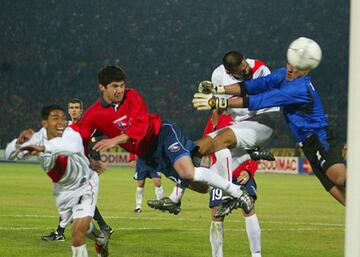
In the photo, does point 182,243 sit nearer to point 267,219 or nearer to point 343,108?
point 267,219

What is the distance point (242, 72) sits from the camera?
9672mm

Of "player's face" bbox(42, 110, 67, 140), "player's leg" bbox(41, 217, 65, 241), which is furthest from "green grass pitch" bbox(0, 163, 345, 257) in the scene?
"player's face" bbox(42, 110, 67, 140)

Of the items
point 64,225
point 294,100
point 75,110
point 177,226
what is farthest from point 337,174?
point 177,226

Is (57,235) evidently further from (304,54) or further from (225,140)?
(304,54)

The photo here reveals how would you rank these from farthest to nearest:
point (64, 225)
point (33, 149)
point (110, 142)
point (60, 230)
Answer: point (60, 230) → point (64, 225) → point (110, 142) → point (33, 149)

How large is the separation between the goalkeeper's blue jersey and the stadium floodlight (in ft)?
14.5

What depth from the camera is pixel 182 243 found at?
12.1 m

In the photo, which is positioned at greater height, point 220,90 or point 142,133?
point 220,90

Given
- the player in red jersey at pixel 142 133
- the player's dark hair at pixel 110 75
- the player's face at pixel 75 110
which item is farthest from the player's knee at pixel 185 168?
the player's face at pixel 75 110

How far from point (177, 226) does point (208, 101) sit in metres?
6.47

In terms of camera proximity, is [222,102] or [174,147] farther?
[174,147]

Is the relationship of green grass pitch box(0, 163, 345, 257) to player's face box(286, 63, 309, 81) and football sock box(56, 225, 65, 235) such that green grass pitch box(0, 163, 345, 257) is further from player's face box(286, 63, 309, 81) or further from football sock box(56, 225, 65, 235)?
player's face box(286, 63, 309, 81)

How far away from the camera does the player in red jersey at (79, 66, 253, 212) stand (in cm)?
873

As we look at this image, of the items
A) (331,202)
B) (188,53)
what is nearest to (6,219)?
(331,202)
